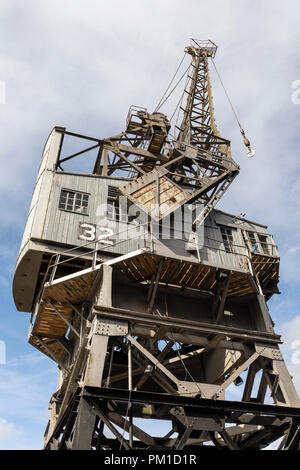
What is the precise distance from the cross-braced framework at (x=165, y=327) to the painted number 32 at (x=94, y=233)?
13 centimetres

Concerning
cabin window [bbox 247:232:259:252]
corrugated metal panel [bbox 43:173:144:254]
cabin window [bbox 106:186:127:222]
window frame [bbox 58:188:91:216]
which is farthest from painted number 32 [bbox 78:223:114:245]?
cabin window [bbox 247:232:259:252]

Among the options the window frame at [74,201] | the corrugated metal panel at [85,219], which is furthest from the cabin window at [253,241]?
the window frame at [74,201]

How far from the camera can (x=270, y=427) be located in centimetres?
1317

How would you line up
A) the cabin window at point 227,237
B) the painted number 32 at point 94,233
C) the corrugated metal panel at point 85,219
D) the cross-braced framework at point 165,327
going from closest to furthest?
the cross-braced framework at point 165,327 < the corrugated metal panel at point 85,219 < the painted number 32 at point 94,233 < the cabin window at point 227,237

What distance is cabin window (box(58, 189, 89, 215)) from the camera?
1730 centimetres

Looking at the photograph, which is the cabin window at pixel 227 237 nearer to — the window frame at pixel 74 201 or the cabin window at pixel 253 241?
the cabin window at pixel 253 241

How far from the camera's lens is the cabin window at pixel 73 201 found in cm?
1730

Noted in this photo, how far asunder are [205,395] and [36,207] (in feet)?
33.7

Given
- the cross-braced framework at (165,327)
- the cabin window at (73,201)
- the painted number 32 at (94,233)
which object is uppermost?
the cabin window at (73,201)

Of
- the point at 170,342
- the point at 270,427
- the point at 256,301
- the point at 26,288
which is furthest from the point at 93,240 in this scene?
the point at 270,427

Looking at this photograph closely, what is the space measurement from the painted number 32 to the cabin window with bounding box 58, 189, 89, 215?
82cm

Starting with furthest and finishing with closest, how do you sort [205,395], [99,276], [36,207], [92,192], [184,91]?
[184,91]
[92,192]
[36,207]
[99,276]
[205,395]

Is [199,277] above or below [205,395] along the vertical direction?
above

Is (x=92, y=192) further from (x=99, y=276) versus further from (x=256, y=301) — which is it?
(x=256, y=301)
